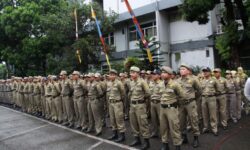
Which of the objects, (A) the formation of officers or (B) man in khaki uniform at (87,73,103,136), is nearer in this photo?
(A) the formation of officers

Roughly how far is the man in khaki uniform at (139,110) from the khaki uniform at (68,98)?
346 centimetres

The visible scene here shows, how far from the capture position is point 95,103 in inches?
327

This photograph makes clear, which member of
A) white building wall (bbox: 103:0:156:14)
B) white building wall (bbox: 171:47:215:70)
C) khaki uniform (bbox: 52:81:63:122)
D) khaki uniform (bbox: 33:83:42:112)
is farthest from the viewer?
white building wall (bbox: 103:0:156:14)

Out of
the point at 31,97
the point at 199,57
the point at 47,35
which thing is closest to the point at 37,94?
the point at 31,97

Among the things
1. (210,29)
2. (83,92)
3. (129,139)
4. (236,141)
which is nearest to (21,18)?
(210,29)

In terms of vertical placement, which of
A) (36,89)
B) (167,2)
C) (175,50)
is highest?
(167,2)

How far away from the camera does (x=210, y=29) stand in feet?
55.3

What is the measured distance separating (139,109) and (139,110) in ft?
0.07

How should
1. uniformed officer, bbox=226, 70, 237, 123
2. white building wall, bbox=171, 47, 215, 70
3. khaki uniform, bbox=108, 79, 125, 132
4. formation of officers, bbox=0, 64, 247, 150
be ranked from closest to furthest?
1. formation of officers, bbox=0, 64, 247, 150
2. khaki uniform, bbox=108, 79, 125, 132
3. uniformed officer, bbox=226, 70, 237, 123
4. white building wall, bbox=171, 47, 215, 70

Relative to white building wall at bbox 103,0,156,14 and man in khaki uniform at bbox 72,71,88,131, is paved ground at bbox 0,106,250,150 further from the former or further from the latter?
white building wall at bbox 103,0,156,14

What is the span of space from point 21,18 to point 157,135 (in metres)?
17.8

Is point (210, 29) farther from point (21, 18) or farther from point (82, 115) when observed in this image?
point (21, 18)

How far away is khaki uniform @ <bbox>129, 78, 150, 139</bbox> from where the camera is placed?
665 centimetres

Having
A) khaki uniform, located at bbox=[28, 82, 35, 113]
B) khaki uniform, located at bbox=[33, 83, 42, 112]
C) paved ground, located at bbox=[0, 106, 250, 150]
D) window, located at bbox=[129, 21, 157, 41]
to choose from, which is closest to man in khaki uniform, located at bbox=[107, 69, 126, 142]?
paved ground, located at bbox=[0, 106, 250, 150]
